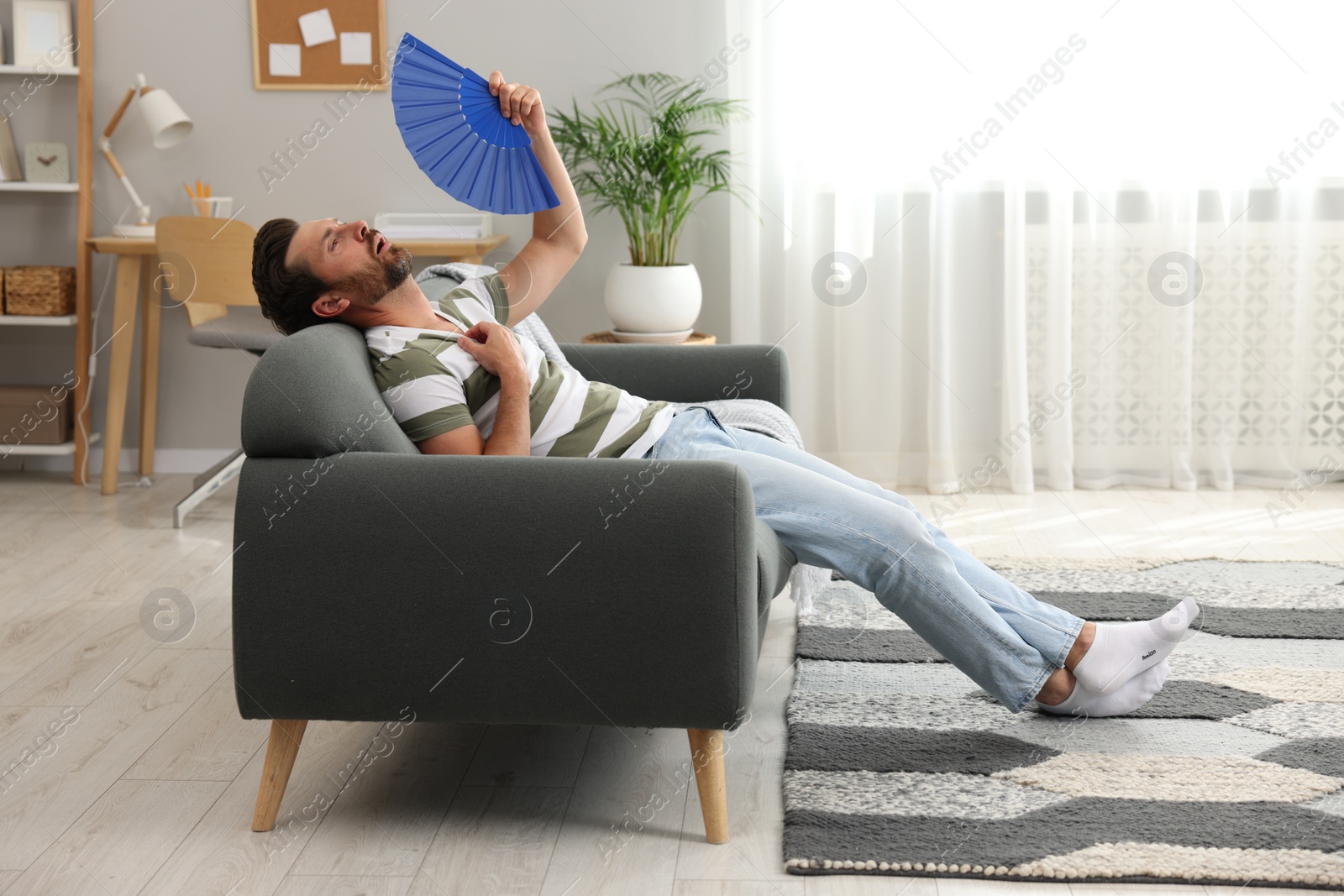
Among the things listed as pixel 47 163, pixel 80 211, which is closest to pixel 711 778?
pixel 80 211

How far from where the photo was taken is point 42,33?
154 inches

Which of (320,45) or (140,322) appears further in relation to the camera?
(140,322)

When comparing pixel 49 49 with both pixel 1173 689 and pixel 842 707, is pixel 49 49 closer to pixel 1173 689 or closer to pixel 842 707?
pixel 842 707

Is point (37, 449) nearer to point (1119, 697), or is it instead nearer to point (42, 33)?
point (42, 33)

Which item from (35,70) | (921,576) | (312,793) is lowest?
(312,793)

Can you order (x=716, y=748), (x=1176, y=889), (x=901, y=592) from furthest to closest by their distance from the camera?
1. (x=901, y=592)
2. (x=716, y=748)
3. (x=1176, y=889)

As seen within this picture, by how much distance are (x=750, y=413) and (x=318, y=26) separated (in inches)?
89.6

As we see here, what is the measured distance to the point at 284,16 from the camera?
12.7 ft

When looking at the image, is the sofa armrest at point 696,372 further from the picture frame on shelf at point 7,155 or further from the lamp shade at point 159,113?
the picture frame on shelf at point 7,155

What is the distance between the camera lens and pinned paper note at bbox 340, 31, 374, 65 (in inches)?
152

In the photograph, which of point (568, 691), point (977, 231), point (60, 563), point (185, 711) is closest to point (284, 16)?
point (60, 563)

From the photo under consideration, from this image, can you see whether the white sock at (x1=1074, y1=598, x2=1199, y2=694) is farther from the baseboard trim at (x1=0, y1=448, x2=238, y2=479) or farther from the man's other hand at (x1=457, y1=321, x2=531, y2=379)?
the baseboard trim at (x1=0, y1=448, x2=238, y2=479)

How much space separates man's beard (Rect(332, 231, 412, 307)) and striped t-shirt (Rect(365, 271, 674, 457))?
53 millimetres

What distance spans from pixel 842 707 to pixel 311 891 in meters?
0.94
